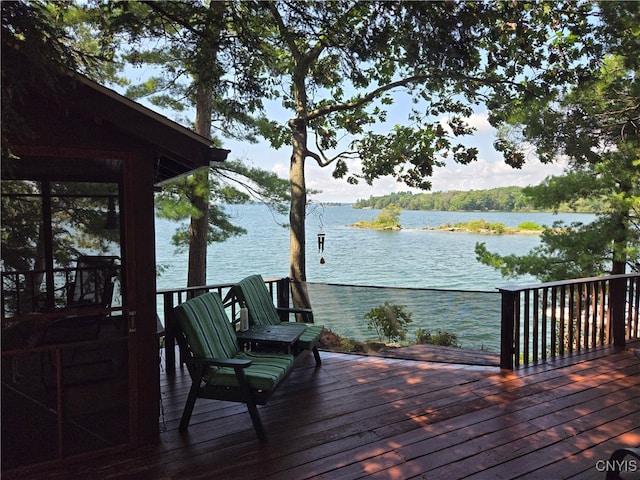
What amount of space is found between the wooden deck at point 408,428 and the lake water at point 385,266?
71cm

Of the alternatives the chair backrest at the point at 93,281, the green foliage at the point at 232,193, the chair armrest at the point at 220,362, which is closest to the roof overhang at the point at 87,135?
the chair backrest at the point at 93,281

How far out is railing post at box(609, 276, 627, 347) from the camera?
5055 mm

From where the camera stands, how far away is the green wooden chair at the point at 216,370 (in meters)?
3.00

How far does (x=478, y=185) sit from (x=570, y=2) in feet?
52.6

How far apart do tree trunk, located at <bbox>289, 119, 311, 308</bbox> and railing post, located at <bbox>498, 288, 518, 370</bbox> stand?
17.6 ft

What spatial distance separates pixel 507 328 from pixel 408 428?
6.03ft

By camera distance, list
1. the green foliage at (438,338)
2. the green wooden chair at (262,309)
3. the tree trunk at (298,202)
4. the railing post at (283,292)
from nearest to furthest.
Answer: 1. the green wooden chair at (262,309)
2. the green foliage at (438,338)
3. the railing post at (283,292)
4. the tree trunk at (298,202)

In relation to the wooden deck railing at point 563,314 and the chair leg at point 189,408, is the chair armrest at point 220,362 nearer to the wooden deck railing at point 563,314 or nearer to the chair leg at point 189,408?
the chair leg at point 189,408

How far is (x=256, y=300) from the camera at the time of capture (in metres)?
4.47

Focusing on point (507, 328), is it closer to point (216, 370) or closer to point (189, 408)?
point (216, 370)

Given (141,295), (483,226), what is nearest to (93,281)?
(141,295)

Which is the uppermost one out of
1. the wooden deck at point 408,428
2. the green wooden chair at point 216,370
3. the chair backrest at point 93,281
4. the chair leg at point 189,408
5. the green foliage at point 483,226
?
the green foliage at point 483,226

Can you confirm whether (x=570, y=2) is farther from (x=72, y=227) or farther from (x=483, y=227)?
(x=483, y=227)

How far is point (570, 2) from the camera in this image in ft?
19.8
